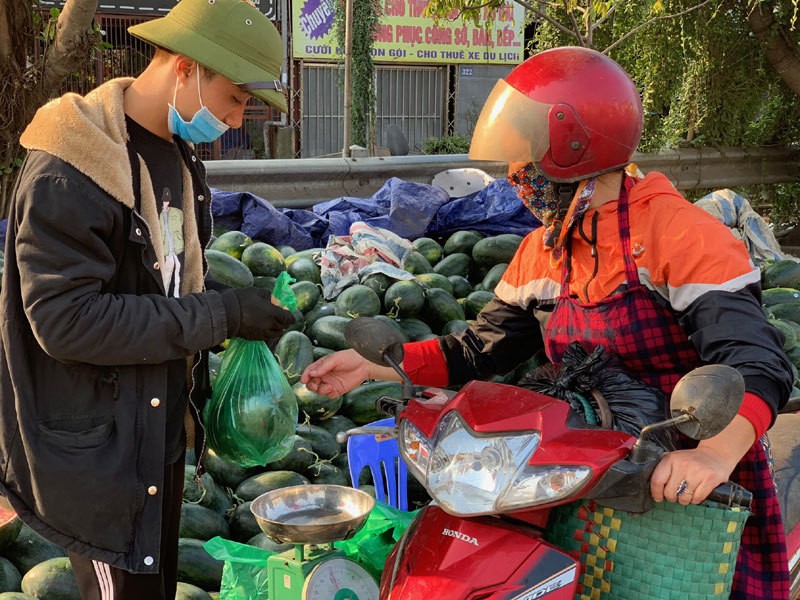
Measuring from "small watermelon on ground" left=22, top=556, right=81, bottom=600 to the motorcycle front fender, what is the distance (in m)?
1.53

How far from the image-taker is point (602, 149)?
2.48 metres

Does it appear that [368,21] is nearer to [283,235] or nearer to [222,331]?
[283,235]

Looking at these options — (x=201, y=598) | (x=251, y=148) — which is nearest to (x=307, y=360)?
(x=201, y=598)

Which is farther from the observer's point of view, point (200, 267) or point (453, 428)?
point (200, 267)

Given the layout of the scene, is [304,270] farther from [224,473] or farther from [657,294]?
[657,294]

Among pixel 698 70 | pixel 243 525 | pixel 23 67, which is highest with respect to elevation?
pixel 698 70

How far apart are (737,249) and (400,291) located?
11.4 feet

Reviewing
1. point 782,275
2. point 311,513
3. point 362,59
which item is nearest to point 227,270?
point 311,513

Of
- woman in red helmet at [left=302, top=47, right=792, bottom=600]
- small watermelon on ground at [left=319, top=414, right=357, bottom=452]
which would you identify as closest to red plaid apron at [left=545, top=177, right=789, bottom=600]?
woman in red helmet at [left=302, top=47, right=792, bottom=600]

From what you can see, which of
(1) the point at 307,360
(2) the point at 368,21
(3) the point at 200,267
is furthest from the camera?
(2) the point at 368,21

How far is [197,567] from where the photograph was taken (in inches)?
134

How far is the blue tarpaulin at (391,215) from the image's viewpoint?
688cm

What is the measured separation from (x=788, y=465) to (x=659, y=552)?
159cm

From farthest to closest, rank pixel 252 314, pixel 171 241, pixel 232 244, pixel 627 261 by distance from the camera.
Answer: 1. pixel 232 244
2. pixel 171 241
3. pixel 252 314
4. pixel 627 261
